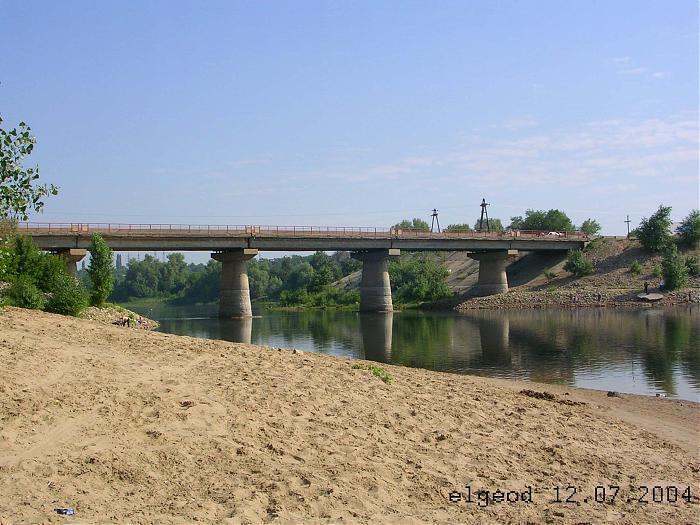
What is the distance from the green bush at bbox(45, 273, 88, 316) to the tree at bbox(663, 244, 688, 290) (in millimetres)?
→ 67674

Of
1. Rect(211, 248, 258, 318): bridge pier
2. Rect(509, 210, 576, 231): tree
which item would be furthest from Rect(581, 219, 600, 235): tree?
Rect(211, 248, 258, 318): bridge pier

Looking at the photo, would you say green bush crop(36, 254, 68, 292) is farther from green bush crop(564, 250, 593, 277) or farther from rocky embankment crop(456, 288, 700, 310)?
green bush crop(564, 250, 593, 277)

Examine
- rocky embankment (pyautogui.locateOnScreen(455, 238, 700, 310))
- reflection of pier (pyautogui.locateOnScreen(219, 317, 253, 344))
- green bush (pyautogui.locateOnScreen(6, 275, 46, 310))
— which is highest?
green bush (pyautogui.locateOnScreen(6, 275, 46, 310))

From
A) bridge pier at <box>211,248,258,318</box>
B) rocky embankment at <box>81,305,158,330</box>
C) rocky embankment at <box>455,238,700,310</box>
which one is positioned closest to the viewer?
rocky embankment at <box>81,305,158,330</box>

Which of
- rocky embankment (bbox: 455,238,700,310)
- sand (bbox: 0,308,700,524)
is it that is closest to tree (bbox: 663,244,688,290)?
rocky embankment (bbox: 455,238,700,310)

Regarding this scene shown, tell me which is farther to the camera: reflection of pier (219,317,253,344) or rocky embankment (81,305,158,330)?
reflection of pier (219,317,253,344)

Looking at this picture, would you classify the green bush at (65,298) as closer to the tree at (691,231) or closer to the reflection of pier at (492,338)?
the reflection of pier at (492,338)

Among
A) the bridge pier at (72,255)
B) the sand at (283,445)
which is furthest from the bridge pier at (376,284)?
the sand at (283,445)

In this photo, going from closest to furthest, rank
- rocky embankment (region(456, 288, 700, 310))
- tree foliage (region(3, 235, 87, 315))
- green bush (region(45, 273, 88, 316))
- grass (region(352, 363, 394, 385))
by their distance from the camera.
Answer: grass (region(352, 363, 394, 385)) < tree foliage (region(3, 235, 87, 315)) < green bush (region(45, 273, 88, 316)) < rocky embankment (region(456, 288, 700, 310))

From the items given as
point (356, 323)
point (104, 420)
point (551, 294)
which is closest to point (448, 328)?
point (356, 323)

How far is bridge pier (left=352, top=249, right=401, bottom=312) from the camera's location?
8756 cm

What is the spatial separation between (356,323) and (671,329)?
31.2m

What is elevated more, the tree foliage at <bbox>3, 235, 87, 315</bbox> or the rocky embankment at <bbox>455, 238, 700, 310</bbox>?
the tree foliage at <bbox>3, 235, 87, 315</bbox>

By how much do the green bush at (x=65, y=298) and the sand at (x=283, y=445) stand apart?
49.3 ft
